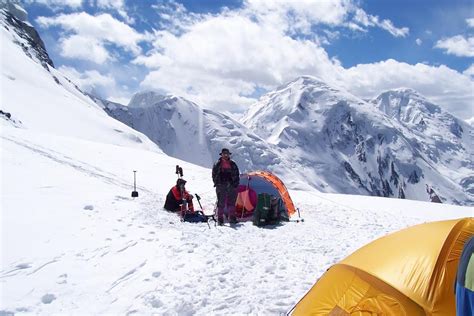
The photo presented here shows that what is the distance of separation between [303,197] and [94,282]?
15015 mm

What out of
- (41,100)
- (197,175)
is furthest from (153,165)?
(41,100)

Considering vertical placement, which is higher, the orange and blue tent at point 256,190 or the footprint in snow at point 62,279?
the orange and blue tent at point 256,190

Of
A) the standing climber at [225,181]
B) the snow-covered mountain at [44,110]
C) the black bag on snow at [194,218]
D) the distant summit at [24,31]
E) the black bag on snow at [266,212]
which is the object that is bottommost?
the black bag on snow at [194,218]

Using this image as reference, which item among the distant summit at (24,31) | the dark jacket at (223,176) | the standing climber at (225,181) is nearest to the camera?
the standing climber at (225,181)

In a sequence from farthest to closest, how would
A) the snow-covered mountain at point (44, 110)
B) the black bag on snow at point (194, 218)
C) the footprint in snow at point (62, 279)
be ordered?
the snow-covered mountain at point (44, 110) < the black bag on snow at point (194, 218) < the footprint in snow at point (62, 279)

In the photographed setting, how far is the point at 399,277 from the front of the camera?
19.4 feet

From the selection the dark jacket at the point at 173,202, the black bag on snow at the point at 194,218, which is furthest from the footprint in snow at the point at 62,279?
the dark jacket at the point at 173,202

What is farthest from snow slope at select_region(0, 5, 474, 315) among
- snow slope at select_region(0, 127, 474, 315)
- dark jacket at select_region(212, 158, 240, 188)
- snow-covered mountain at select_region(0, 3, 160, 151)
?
snow-covered mountain at select_region(0, 3, 160, 151)

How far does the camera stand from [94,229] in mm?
10773

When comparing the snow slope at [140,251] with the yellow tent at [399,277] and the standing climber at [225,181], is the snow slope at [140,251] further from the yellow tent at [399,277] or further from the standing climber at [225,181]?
the yellow tent at [399,277]

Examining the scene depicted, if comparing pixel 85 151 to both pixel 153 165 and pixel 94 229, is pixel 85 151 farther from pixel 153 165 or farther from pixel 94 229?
pixel 94 229

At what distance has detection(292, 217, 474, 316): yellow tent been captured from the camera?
561 cm

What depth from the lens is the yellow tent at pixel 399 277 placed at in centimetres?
561

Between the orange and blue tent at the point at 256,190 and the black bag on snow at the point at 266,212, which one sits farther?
the orange and blue tent at the point at 256,190
